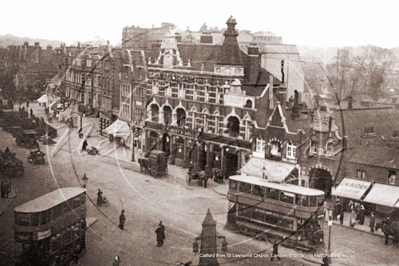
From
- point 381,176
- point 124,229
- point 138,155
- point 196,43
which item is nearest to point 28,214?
point 124,229

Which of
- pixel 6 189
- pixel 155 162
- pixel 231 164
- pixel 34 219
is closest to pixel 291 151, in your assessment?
pixel 231 164

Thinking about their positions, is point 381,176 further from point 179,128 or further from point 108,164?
point 108,164

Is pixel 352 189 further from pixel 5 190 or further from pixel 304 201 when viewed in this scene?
pixel 5 190

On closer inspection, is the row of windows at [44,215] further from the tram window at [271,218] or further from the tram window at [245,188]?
the tram window at [271,218]

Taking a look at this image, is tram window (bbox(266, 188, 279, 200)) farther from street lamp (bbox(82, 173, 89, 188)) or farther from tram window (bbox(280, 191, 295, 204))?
street lamp (bbox(82, 173, 89, 188))

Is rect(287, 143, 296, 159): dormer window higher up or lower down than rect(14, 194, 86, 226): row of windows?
higher up

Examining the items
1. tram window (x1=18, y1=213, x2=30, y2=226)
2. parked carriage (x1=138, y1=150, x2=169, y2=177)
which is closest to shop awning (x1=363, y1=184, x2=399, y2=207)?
parked carriage (x1=138, y1=150, x2=169, y2=177)

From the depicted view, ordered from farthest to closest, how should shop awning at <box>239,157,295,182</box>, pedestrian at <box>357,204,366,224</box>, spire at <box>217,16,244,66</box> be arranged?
spire at <box>217,16,244,66</box>, pedestrian at <box>357,204,366,224</box>, shop awning at <box>239,157,295,182</box>
